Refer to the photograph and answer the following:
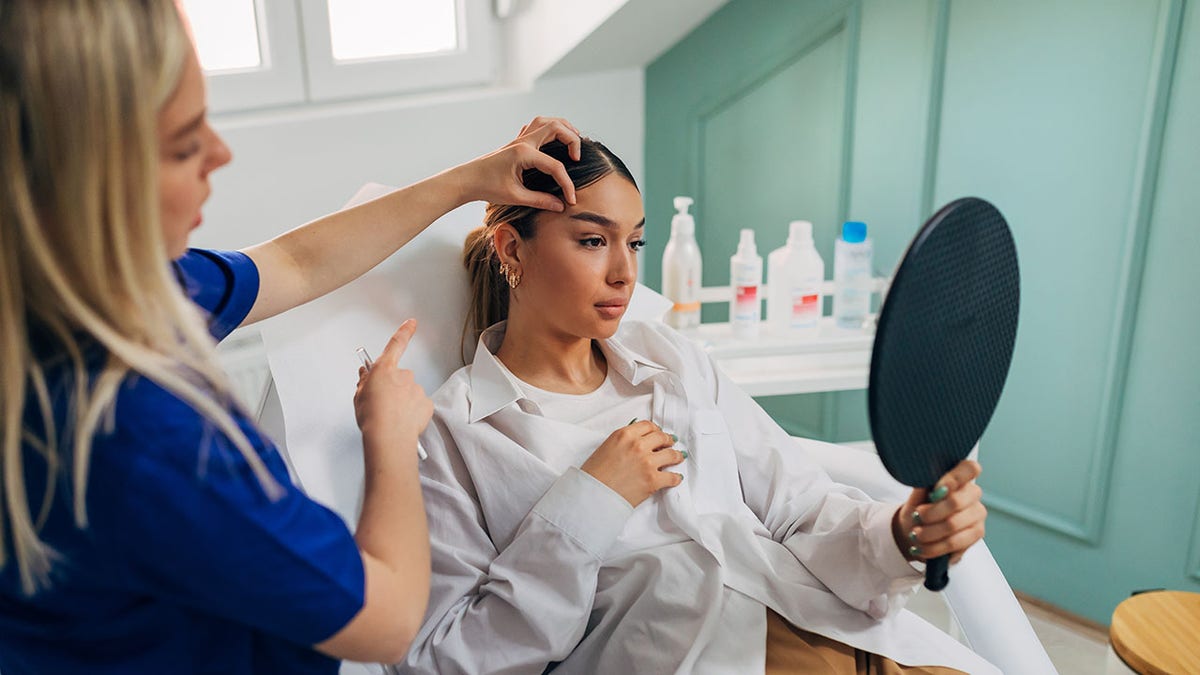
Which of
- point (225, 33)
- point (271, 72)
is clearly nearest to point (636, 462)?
point (271, 72)

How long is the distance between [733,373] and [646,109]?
100 centimetres

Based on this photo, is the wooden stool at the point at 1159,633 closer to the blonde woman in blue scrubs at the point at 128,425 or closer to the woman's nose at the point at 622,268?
the woman's nose at the point at 622,268

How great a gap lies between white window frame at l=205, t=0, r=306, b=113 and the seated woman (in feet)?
3.63

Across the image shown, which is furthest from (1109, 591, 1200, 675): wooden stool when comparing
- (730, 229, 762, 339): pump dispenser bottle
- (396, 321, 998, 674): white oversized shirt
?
(730, 229, 762, 339): pump dispenser bottle

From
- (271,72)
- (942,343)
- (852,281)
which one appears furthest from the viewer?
(271,72)

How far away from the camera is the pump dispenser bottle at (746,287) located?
1839 mm

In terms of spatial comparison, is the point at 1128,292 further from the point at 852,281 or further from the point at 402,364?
the point at 402,364

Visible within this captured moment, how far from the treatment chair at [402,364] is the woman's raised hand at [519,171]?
0.21m

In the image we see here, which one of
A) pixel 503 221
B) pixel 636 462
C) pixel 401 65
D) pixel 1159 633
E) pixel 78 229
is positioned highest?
pixel 401 65

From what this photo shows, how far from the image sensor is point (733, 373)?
1853 millimetres

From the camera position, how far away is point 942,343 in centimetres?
80

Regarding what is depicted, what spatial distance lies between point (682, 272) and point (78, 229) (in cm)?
138

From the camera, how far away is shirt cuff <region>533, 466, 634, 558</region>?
1.07m

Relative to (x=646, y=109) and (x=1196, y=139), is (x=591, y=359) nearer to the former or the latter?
(x=1196, y=139)
